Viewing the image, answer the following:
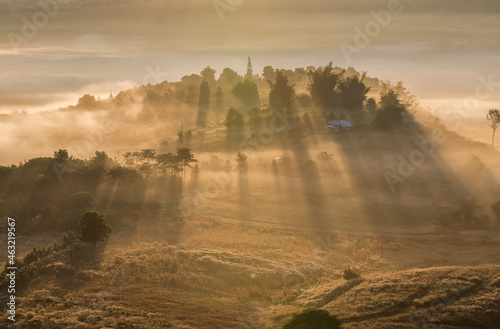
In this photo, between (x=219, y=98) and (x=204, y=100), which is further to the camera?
(x=204, y=100)

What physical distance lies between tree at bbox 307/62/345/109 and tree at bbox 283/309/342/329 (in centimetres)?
7684

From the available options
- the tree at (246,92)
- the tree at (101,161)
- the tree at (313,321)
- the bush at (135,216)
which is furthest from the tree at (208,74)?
the tree at (313,321)

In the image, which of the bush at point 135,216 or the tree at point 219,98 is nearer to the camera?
the bush at point 135,216

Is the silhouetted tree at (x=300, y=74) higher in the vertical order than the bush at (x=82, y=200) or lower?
higher

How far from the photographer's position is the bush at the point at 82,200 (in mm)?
49688

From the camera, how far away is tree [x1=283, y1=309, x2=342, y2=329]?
2525cm

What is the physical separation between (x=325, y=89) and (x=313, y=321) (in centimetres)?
8021

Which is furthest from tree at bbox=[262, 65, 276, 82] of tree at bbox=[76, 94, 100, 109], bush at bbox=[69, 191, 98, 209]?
bush at bbox=[69, 191, 98, 209]

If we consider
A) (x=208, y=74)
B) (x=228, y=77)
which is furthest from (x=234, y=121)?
(x=208, y=74)

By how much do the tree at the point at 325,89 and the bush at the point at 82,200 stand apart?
62457 mm

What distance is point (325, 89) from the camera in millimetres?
100000

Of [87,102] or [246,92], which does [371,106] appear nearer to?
[246,92]

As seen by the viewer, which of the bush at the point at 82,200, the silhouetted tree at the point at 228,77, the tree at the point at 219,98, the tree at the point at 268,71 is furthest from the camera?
the tree at the point at 268,71

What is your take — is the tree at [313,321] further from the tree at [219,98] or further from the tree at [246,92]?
the tree at [219,98]
